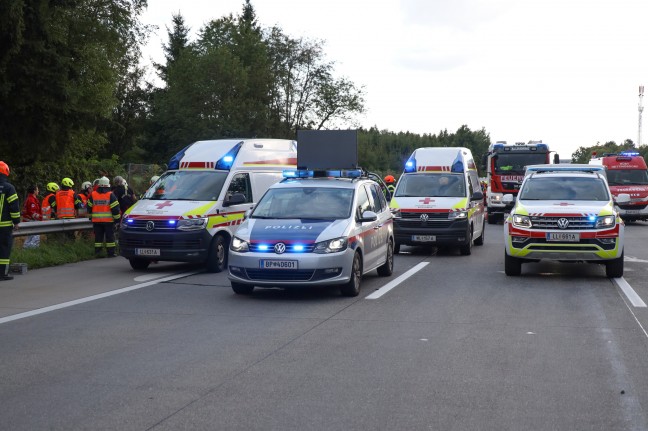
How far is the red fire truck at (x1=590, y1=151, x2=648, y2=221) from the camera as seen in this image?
3381cm

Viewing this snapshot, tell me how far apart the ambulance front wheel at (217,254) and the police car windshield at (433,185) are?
5.95 m

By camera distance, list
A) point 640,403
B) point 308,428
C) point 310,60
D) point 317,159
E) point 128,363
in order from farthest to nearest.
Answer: point 310,60 < point 317,159 < point 128,363 < point 640,403 < point 308,428

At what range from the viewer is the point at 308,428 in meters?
5.77

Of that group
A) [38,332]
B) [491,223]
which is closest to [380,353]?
[38,332]

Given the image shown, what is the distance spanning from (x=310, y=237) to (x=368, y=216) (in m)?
1.46

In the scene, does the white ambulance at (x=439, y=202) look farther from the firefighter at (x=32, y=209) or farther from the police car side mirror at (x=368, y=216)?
the firefighter at (x=32, y=209)

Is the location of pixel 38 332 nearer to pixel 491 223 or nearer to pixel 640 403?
pixel 640 403

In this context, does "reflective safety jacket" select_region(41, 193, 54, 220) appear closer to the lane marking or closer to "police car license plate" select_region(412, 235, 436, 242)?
the lane marking

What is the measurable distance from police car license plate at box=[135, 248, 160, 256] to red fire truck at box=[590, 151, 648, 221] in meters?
23.0

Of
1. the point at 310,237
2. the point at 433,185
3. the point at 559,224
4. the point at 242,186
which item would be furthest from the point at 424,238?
the point at 310,237

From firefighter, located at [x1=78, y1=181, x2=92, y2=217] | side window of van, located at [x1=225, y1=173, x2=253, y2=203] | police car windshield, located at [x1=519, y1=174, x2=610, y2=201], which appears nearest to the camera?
police car windshield, located at [x1=519, y1=174, x2=610, y2=201]

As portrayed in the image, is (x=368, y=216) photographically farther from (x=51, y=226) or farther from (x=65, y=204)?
(x=65, y=204)

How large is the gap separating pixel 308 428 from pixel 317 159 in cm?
1145

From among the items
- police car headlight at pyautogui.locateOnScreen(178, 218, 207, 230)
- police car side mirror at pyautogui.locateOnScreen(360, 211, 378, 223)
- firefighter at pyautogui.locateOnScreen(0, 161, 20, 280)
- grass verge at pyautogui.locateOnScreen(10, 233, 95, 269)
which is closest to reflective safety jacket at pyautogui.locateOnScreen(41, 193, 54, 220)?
grass verge at pyautogui.locateOnScreen(10, 233, 95, 269)
